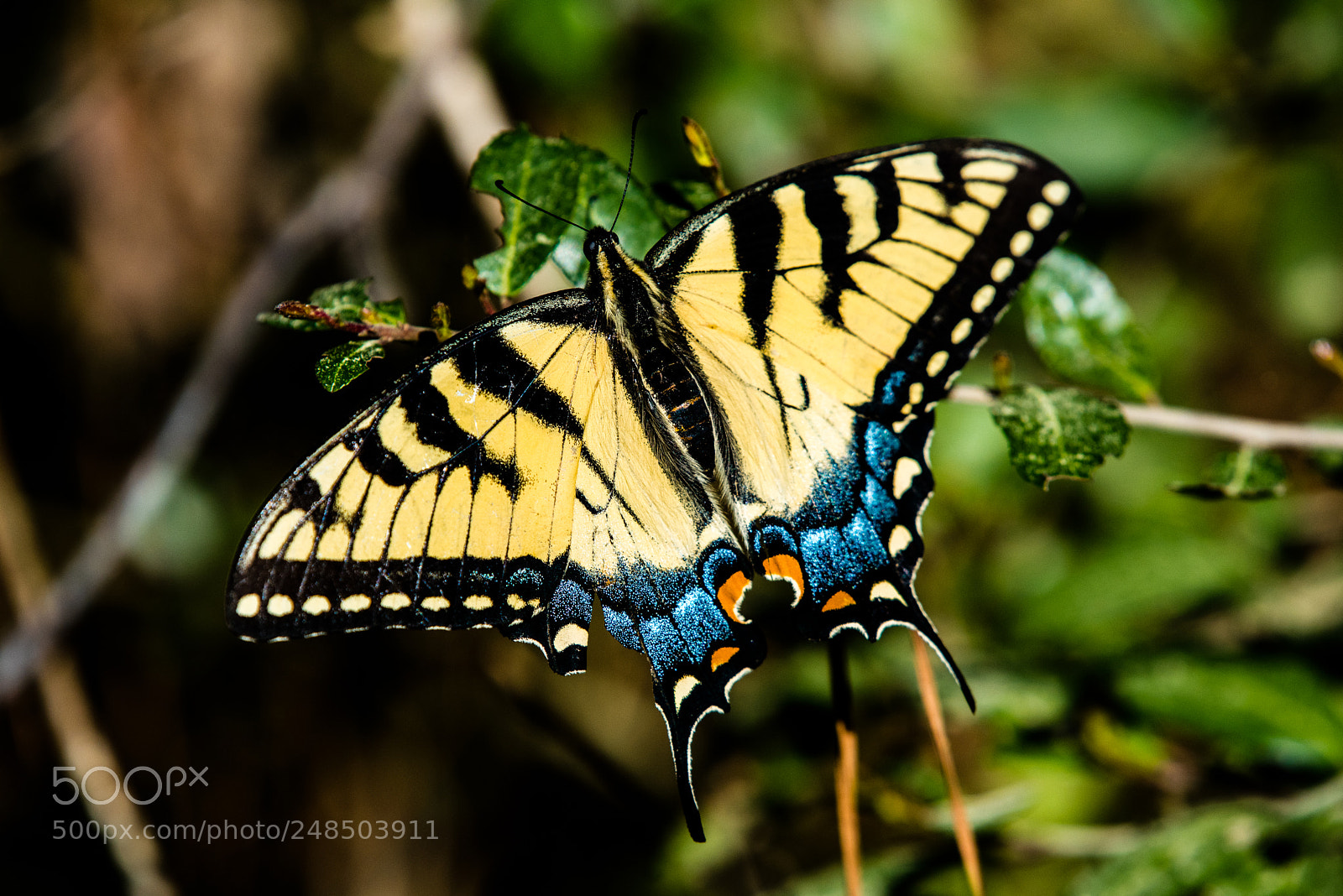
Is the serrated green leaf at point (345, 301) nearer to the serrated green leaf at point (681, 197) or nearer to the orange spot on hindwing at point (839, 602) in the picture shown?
the serrated green leaf at point (681, 197)

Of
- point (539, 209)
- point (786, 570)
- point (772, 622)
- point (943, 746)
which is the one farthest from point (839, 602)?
point (772, 622)

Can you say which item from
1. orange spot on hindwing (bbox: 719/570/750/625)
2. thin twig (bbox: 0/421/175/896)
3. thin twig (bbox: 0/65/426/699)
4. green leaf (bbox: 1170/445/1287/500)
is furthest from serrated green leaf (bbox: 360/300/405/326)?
thin twig (bbox: 0/421/175/896)

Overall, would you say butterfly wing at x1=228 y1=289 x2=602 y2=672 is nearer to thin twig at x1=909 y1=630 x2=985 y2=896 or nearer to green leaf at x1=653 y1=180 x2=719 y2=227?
green leaf at x1=653 y1=180 x2=719 y2=227

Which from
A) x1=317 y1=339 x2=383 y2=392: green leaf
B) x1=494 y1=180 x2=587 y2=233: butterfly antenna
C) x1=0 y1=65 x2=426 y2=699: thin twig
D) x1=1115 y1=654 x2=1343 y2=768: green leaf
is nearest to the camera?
x1=317 y1=339 x2=383 y2=392: green leaf

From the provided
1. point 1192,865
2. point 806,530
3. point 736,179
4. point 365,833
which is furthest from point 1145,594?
point 365,833

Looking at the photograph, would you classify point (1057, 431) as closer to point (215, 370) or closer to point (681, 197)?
point (681, 197)
